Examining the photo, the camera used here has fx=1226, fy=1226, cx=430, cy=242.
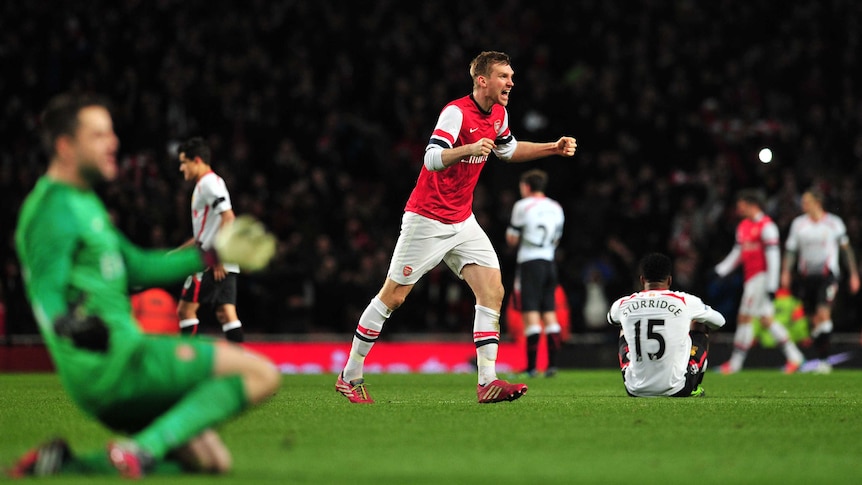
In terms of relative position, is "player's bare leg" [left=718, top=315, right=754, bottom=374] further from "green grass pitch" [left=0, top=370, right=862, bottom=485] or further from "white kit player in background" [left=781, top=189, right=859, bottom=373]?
"green grass pitch" [left=0, top=370, right=862, bottom=485]

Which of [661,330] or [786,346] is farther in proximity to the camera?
[786,346]

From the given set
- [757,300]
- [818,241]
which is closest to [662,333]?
[757,300]

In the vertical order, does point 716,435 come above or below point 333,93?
below

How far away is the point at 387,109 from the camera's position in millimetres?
22484

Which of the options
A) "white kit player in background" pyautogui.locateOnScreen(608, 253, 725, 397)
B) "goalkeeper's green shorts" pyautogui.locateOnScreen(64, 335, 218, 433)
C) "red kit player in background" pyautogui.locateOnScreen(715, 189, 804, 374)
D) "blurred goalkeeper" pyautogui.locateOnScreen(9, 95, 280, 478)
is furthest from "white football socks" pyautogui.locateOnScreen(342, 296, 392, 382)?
"red kit player in background" pyautogui.locateOnScreen(715, 189, 804, 374)

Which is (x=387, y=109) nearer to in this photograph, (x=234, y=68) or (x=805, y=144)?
(x=234, y=68)

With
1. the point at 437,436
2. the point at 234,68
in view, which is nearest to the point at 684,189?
the point at 234,68

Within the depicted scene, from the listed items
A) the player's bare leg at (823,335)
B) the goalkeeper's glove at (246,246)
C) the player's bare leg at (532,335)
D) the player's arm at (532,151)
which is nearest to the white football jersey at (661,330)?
the player's arm at (532,151)

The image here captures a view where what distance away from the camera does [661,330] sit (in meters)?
9.49

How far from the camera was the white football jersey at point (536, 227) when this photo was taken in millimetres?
14805

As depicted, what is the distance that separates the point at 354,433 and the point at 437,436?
1.57 ft

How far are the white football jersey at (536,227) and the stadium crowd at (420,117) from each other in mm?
4624

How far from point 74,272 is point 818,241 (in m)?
13.8

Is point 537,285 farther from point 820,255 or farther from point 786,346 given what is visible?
point 820,255
